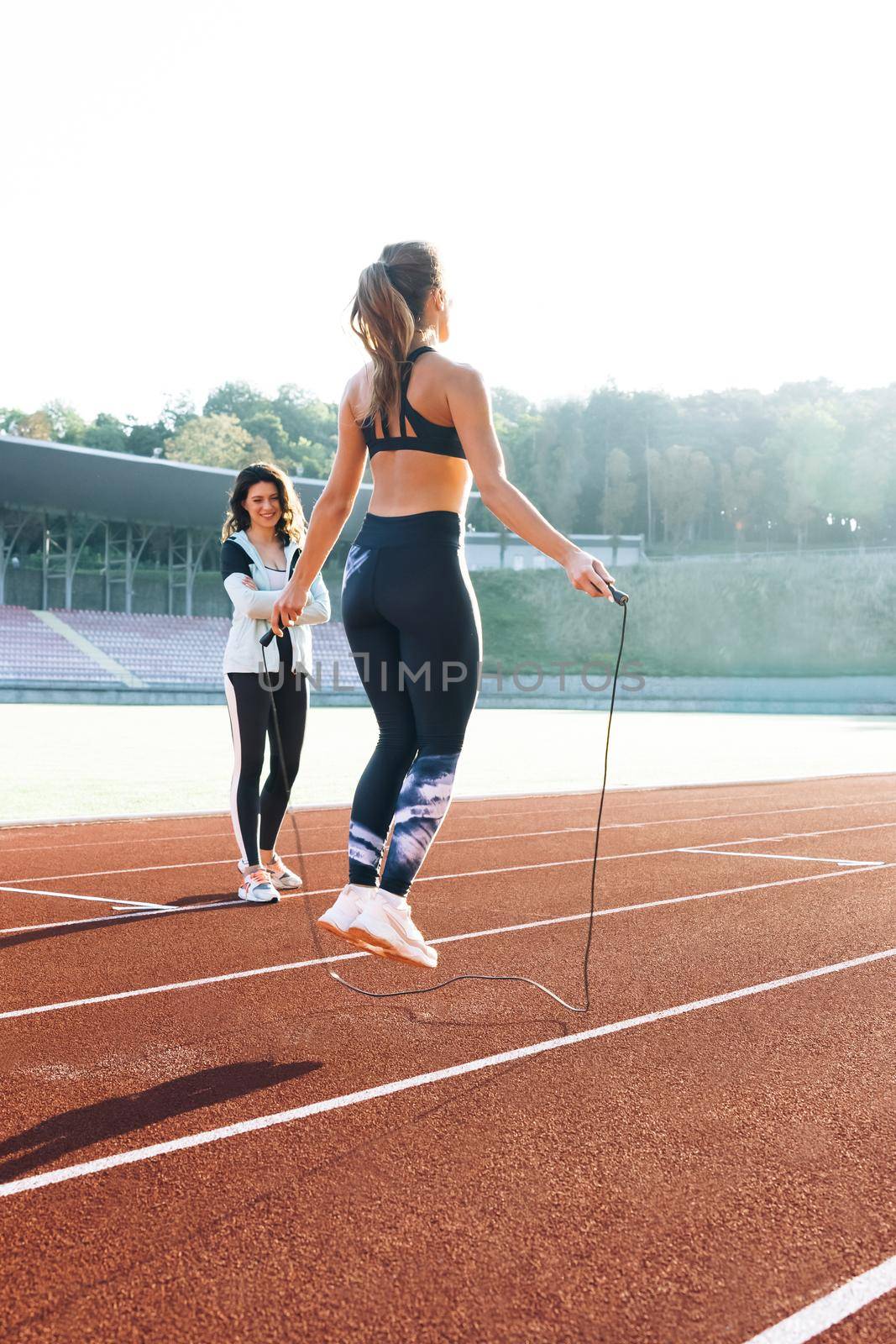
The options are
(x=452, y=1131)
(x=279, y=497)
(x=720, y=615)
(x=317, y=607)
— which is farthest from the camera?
(x=720, y=615)

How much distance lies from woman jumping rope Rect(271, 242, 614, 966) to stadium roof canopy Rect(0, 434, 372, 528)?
45.8 metres

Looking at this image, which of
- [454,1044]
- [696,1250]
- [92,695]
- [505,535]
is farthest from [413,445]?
[505,535]

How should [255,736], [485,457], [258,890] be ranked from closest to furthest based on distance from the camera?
1. [485,457]
2. [258,890]
3. [255,736]

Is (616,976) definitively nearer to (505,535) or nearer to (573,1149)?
(573,1149)

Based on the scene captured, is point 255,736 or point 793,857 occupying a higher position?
point 255,736

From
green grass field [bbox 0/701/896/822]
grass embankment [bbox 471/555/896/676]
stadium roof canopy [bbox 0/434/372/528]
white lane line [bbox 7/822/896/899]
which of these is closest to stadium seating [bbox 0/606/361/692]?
stadium roof canopy [bbox 0/434/372/528]

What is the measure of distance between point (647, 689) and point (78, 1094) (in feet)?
183

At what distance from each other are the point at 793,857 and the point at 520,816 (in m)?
3.19

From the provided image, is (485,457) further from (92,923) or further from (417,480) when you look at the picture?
(92,923)

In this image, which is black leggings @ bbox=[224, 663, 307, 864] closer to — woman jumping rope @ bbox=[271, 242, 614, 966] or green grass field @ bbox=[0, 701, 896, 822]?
woman jumping rope @ bbox=[271, 242, 614, 966]

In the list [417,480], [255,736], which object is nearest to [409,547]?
[417,480]

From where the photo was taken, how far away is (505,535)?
96.9 meters

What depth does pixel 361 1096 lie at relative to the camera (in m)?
3.37

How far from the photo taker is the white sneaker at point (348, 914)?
400cm
